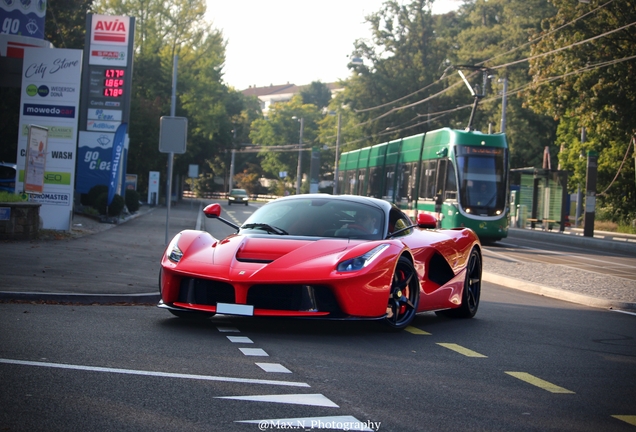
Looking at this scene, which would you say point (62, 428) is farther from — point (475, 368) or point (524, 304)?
point (524, 304)

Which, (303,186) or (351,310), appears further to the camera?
(303,186)

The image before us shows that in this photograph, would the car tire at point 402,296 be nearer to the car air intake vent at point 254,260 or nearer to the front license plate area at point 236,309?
the car air intake vent at point 254,260

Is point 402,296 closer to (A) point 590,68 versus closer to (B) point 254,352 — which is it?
(B) point 254,352

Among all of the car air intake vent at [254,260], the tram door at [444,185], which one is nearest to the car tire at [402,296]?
the car air intake vent at [254,260]

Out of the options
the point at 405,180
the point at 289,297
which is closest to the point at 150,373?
the point at 289,297

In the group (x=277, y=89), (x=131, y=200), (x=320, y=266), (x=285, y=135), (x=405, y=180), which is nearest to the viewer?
(x=320, y=266)

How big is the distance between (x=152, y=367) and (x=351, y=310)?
2.17 metres

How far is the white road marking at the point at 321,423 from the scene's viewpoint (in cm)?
457

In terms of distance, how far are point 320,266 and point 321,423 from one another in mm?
3171

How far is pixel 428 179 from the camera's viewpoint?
31125 mm

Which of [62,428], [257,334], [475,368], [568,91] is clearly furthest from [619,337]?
[568,91]

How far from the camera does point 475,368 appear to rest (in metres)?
6.80

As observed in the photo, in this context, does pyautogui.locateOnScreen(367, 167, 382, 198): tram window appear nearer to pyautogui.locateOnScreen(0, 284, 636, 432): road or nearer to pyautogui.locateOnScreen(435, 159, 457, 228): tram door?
pyautogui.locateOnScreen(435, 159, 457, 228): tram door

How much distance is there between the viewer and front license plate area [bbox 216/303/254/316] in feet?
25.0
